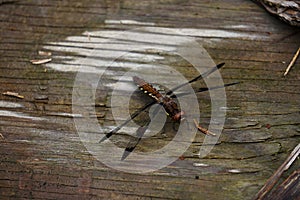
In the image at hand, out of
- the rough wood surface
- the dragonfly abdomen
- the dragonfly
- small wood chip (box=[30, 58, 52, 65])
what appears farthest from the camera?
small wood chip (box=[30, 58, 52, 65])

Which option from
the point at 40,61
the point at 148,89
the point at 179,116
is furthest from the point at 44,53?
the point at 179,116

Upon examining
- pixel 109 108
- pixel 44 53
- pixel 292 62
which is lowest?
pixel 109 108

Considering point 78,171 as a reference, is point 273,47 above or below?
above

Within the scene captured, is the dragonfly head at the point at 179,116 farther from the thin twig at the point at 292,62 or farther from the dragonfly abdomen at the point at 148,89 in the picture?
the thin twig at the point at 292,62

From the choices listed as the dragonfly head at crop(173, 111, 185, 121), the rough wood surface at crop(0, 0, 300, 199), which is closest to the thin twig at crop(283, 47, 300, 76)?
the rough wood surface at crop(0, 0, 300, 199)

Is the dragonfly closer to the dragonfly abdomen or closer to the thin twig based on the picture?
the dragonfly abdomen

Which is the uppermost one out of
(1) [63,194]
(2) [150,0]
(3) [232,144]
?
(2) [150,0]

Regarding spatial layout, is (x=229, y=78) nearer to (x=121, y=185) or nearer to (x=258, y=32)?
(x=258, y=32)

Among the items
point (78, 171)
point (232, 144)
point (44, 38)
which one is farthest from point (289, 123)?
point (44, 38)

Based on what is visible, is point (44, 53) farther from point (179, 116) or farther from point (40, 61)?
point (179, 116)
